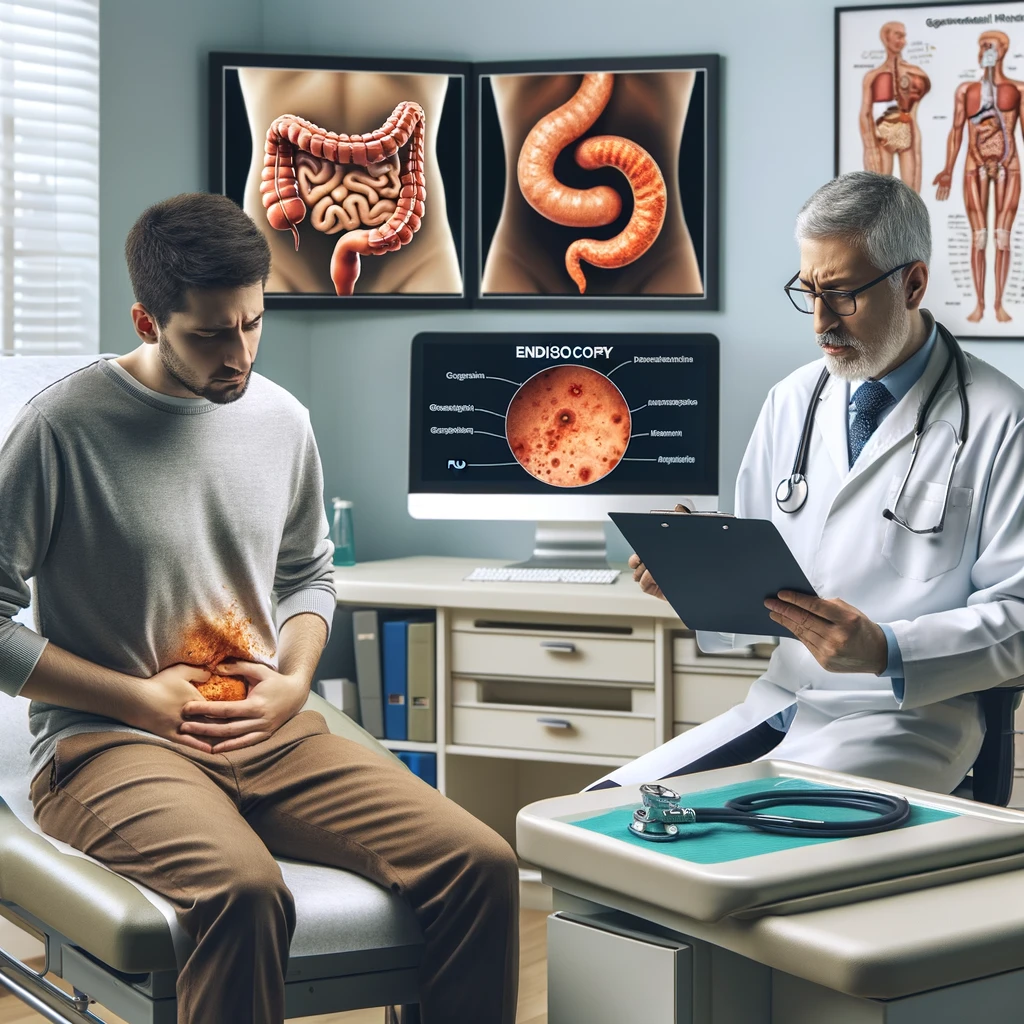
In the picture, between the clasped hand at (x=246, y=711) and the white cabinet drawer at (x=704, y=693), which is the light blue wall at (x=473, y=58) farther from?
the clasped hand at (x=246, y=711)

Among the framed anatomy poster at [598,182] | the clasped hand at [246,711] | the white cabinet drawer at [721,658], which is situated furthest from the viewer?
the framed anatomy poster at [598,182]

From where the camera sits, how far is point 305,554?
5.73 feet

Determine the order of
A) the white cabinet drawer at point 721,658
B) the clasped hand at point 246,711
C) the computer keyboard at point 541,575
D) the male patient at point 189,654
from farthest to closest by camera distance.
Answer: the computer keyboard at point 541,575 < the white cabinet drawer at point 721,658 < the clasped hand at point 246,711 < the male patient at point 189,654

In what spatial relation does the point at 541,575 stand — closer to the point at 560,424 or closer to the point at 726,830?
the point at 560,424

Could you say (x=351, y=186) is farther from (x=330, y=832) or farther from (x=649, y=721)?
(x=330, y=832)

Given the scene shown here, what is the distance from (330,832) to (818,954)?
0.69 meters

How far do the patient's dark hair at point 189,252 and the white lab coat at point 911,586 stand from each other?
80cm

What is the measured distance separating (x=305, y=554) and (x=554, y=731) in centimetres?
95

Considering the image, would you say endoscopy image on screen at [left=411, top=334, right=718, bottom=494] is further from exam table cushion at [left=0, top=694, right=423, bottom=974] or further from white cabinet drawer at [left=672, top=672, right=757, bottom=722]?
exam table cushion at [left=0, top=694, right=423, bottom=974]

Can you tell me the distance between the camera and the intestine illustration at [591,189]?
2896 mm

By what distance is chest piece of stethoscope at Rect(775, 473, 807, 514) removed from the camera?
1779 mm

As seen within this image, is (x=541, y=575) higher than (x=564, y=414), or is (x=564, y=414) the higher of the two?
(x=564, y=414)

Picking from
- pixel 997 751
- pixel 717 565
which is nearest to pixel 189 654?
pixel 717 565

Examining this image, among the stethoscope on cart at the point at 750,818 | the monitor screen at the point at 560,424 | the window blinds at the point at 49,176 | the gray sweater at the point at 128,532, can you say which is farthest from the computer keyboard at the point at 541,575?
the stethoscope on cart at the point at 750,818
